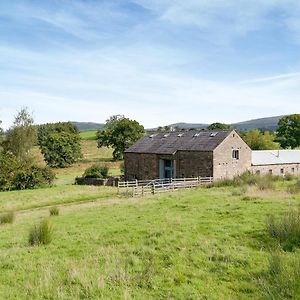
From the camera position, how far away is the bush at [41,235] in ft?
39.7

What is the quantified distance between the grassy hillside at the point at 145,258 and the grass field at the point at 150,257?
20 mm

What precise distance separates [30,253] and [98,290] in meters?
4.05

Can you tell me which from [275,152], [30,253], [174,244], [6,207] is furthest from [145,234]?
[275,152]

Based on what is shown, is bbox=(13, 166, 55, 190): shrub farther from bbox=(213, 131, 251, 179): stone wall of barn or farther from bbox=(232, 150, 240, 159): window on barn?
bbox=(232, 150, 240, 159): window on barn

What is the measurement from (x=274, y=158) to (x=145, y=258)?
134ft

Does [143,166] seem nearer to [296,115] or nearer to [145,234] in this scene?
[145,234]

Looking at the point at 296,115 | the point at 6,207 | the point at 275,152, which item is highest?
the point at 296,115

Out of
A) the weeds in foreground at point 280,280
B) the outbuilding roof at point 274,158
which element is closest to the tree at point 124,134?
the outbuilding roof at point 274,158

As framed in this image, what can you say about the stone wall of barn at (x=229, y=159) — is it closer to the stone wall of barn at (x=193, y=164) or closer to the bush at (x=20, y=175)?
the stone wall of barn at (x=193, y=164)

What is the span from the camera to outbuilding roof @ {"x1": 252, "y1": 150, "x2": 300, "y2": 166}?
46.2 metres

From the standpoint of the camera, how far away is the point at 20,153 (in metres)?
46.8

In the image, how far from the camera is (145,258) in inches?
387

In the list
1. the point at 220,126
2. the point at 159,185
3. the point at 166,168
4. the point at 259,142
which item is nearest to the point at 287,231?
the point at 159,185

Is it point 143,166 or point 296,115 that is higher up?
point 296,115
